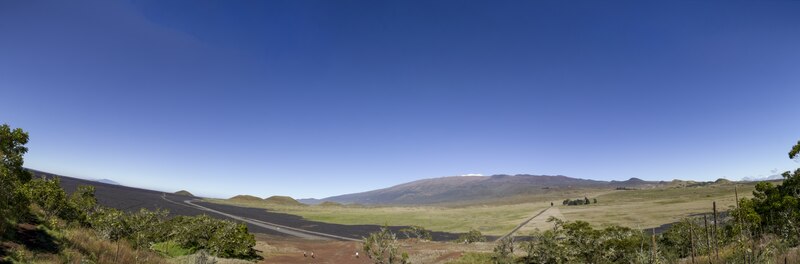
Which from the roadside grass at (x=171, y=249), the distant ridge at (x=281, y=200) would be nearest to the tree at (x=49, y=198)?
the roadside grass at (x=171, y=249)

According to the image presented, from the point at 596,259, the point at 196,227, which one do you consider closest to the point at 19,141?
the point at 196,227

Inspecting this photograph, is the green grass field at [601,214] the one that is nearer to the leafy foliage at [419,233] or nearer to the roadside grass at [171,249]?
the leafy foliage at [419,233]

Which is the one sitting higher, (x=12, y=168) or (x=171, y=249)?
(x=12, y=168)

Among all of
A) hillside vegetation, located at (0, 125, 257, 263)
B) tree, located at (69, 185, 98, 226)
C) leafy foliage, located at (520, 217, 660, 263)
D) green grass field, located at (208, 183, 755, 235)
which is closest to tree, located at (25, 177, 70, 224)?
hillside vegetation, located at (0, 125, 257, 263)

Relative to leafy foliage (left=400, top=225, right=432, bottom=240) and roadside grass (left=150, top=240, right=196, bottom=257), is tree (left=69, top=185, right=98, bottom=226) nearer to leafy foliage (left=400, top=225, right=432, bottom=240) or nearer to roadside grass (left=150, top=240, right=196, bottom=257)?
roadside grass (left=150, top=240, right=196, bottom=257)

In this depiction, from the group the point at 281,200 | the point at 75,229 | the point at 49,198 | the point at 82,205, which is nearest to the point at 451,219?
A: the point at 82,205

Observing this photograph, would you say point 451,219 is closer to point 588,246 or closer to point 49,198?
point 588,246

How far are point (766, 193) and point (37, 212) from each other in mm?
39797

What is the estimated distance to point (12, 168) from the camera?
13055 mm

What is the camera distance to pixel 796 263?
30.8 ft

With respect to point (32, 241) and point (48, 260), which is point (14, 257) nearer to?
point (48, 260)

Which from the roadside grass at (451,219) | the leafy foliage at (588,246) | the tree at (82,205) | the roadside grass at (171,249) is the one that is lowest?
the roadside grass at (451,219)

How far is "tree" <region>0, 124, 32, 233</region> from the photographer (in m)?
12.2

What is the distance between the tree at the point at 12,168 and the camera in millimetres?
12242
